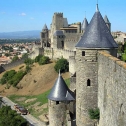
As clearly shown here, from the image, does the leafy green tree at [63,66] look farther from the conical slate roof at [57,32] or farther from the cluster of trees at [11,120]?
the cluster of trees at [11,120]

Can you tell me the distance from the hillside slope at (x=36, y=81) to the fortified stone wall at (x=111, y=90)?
2895 cm

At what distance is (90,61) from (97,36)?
1.50 m

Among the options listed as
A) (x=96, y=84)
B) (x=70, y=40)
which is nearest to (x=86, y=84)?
(x=96, y=84)

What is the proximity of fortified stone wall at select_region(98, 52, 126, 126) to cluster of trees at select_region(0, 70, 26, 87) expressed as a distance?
37.4 metres

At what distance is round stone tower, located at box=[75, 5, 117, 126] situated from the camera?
16.9m

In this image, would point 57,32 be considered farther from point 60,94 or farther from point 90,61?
point 90,61

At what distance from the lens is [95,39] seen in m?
17.0

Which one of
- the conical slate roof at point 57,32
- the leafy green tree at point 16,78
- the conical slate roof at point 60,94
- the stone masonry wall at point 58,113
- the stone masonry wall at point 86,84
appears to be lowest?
the leafy green tree at point 16,78

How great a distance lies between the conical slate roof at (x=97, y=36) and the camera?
16.8m

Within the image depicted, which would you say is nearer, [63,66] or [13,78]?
[63,66]

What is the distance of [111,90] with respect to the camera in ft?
44.3

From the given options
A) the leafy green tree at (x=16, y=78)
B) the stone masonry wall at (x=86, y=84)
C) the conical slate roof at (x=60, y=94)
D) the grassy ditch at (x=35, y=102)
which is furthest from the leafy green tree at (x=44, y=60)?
the stone masonry wall at (x=86, y=84)

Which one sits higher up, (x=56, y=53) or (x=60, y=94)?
(x=56, y=53)

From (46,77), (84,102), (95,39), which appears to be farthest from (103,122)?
(46,77)
